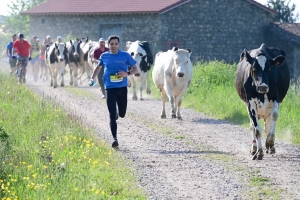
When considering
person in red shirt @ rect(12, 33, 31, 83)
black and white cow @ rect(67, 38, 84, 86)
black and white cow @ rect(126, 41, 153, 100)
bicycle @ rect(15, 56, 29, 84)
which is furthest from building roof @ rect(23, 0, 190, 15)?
black and white cow @ rect(126, 41, 153, 100)

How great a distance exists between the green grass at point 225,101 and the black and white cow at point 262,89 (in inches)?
71.2

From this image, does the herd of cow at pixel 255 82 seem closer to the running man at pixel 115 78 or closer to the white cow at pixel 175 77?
the white cow at pixel 175 77

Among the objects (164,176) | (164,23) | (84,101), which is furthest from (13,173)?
(164,23)

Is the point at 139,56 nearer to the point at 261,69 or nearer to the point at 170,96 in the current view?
the point at 170,96

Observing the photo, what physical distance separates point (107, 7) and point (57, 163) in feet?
123

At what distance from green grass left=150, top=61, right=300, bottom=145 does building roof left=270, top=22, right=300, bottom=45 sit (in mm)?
19883

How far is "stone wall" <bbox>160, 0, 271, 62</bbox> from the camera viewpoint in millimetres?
44344

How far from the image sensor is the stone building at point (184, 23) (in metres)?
44.1

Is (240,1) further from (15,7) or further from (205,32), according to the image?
(15,7)

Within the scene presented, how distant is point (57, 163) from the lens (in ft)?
33.1

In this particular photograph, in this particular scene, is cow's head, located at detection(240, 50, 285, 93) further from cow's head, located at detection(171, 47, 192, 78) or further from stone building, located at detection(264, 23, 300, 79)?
stone building, located at detection(264, 23, 300, 79)

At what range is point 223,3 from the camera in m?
45.4

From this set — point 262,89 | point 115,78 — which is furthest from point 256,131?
point 115,78

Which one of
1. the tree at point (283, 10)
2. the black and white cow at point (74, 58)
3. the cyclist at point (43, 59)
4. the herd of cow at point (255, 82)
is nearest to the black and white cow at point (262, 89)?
the herd of cow at point (255, 82)
